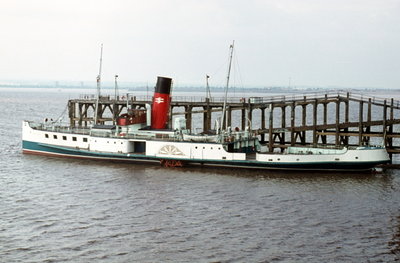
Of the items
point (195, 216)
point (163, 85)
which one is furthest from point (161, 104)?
point (195, 216)

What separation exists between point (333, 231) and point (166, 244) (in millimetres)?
9239

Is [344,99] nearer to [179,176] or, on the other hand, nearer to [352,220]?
[179,176]

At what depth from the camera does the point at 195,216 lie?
33.3 meters

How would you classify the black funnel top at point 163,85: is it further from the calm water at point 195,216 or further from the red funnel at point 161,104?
the calm water at point 195,216

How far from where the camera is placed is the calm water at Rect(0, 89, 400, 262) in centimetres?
2717

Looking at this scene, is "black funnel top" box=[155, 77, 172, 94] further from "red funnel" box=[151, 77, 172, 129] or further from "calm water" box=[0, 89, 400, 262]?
"calm water" box=[0, 89, 400, 262]

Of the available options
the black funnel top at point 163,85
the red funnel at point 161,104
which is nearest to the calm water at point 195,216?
the red funnel at point 161,104

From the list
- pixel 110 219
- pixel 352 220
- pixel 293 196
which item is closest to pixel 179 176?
pixel 293 196

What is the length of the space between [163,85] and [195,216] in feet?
74.2

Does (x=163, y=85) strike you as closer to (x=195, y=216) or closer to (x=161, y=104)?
(x=161, y=104)

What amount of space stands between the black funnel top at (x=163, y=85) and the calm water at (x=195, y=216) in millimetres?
8517

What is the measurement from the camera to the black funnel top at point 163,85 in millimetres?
53406

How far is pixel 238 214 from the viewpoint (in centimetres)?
3388

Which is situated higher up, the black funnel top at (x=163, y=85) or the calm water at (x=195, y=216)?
the black funnel top at (x=163, y=85)
